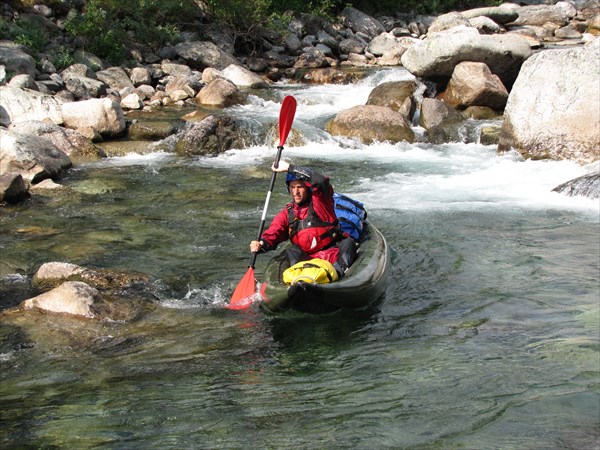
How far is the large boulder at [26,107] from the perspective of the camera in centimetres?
1208

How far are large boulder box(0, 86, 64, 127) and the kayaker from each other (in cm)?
785

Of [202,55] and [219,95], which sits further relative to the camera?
[202,55]

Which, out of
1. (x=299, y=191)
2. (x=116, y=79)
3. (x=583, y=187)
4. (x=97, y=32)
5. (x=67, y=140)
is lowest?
(x=583, y=187)

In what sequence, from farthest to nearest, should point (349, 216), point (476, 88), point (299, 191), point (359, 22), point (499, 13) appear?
point (359, 22) → point (499, 13) → point (476, 88) → point (349, 216) → point (299, 191)

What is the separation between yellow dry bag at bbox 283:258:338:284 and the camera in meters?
5.02

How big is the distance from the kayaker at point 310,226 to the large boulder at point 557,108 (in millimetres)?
6421

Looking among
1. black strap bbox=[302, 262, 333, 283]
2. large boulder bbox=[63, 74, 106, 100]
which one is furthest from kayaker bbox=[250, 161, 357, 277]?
large boulder bbox=[63, 74, 106, 100]

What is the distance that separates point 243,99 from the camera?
1527 cm

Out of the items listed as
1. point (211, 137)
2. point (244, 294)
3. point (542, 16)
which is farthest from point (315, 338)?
point (542, 16)

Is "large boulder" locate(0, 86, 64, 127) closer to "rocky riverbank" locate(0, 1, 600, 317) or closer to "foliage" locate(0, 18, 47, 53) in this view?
"rocky riverbank" locate(0, 1, 600, 317)

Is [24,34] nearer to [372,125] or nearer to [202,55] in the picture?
[202,55]

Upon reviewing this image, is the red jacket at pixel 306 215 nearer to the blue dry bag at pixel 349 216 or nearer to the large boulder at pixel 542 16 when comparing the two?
the blue dry bag at pixel 349 216

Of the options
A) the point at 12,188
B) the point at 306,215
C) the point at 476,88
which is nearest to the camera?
the point at 306,215

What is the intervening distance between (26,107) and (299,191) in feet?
27.9
